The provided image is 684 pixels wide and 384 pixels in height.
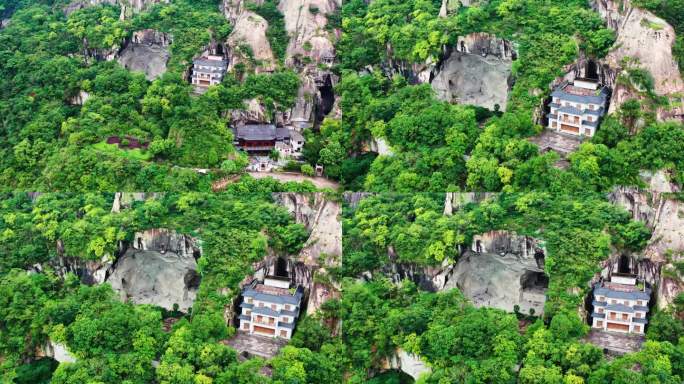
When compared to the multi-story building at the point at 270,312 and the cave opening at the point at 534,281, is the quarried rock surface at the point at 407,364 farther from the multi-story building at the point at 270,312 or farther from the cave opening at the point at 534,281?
the cave opening at the point at 534,281

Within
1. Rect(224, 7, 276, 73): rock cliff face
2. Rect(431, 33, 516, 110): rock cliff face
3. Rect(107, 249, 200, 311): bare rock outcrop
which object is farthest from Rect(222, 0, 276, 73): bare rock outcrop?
Rect(107, 249, 200, 311): bare rock outcrop

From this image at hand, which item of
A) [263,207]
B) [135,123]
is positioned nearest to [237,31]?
[135,123]

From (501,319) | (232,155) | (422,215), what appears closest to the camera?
(501,319)

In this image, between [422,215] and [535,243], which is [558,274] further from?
[422,215]

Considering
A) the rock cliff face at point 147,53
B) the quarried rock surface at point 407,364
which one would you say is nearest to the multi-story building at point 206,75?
the rock cliff face at point 147,53

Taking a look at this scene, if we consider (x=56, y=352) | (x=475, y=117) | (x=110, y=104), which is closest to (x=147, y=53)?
(x=110, y=104)

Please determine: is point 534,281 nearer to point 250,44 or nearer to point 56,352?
point 56,352

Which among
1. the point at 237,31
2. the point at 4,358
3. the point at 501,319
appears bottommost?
the point at 4,358

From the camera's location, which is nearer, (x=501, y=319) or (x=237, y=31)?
(x=501, y=319)
